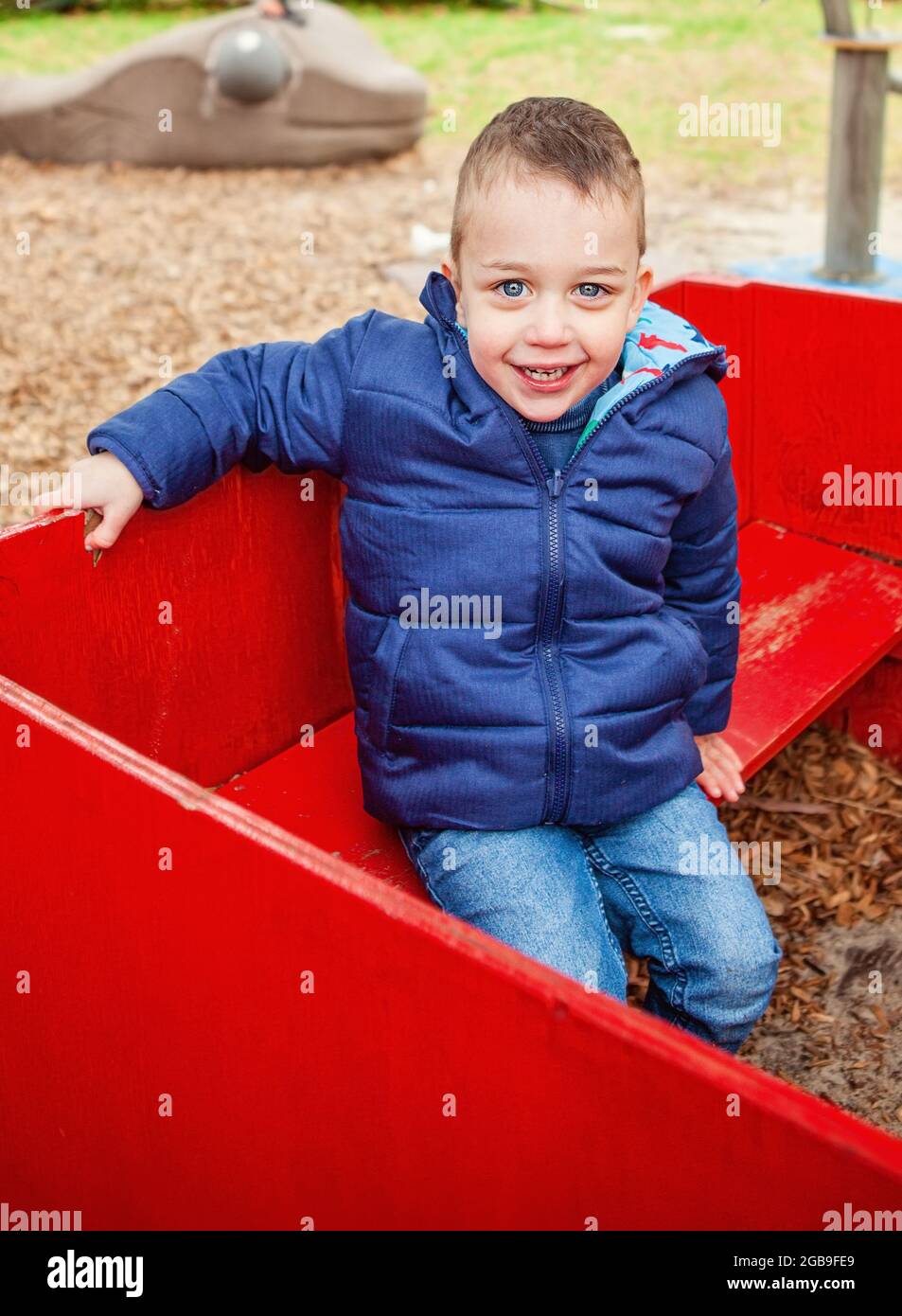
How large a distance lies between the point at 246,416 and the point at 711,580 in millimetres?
805

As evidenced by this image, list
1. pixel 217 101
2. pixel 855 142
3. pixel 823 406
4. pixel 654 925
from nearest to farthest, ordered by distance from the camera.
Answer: pixel 654 925 → pixel 823 406 → pixel 855 142 → pixel 217 101

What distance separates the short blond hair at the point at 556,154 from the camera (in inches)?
77.3

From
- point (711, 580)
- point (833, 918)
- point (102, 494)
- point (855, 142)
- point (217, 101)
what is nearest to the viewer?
point (102, 494)

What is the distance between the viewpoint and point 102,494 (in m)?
2.07

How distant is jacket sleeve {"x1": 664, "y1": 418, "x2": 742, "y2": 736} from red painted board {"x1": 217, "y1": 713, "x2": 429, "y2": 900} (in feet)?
1.85

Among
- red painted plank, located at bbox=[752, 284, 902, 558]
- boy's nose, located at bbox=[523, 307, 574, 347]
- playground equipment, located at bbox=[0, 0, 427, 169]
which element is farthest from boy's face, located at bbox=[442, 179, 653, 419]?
playground equipment, located at bbox=[0, 0, 427, 169]

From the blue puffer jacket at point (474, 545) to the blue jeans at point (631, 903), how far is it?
50 mm

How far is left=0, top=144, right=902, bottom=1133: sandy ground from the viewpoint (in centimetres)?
276

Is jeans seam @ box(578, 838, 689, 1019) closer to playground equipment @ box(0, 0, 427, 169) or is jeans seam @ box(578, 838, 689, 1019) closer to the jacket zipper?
the jacket zipper

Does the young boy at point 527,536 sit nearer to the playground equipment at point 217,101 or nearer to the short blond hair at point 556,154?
the short blond hair at point 556,154

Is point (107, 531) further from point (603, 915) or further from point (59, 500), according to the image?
point (603, 915)

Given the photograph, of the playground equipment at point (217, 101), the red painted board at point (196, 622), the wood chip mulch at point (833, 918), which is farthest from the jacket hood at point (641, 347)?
the playground equipment at point (217, 101)

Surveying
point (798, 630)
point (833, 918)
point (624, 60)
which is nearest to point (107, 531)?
point (798, 630)

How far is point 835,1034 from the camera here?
2682 mm
